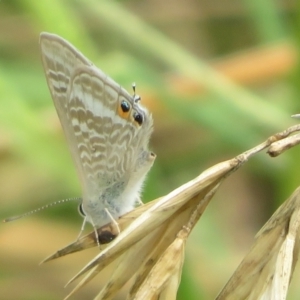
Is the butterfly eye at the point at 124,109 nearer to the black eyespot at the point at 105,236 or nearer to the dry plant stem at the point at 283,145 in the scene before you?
the black eyespot at the point at 105,236

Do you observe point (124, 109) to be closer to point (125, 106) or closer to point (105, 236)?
point (125, 106)

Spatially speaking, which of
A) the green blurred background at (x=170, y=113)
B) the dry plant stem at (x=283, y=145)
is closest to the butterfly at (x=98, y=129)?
the green blurred background at (x=170, y=113)

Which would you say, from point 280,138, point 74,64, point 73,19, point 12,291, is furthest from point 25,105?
point 280,138

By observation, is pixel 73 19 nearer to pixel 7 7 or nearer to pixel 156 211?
pixel 7 7

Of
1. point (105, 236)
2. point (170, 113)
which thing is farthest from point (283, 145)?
point (170, 113)

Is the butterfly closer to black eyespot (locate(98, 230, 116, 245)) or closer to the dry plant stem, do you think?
black eyespot (locate(98, 230, 116, 245))
